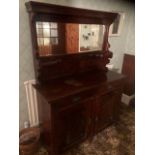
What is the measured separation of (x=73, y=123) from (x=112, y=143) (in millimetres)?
697

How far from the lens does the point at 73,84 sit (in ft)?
5.39

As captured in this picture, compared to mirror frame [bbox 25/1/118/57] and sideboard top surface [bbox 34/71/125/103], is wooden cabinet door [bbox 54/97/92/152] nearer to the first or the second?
sideboard top surface [bbox 34/71/125/103]

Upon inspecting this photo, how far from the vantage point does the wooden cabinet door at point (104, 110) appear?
1.81 m

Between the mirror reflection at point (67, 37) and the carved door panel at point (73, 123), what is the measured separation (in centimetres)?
66

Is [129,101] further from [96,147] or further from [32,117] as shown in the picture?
[32,117]

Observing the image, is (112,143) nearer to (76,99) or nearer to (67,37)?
(76,99)

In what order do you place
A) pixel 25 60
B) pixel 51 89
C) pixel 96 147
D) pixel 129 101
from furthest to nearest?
pixel 129 101, pixel 96 147, pixel 25 60, pixel 51 89

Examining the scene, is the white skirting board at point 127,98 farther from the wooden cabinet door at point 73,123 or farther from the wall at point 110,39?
the wooden cabinet door at point 73,123

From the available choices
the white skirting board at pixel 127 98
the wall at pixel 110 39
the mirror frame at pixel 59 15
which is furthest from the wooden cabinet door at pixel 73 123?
the white skirting board at pixel 127 98

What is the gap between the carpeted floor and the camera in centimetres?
178

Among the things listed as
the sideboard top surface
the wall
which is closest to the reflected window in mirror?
the wall
